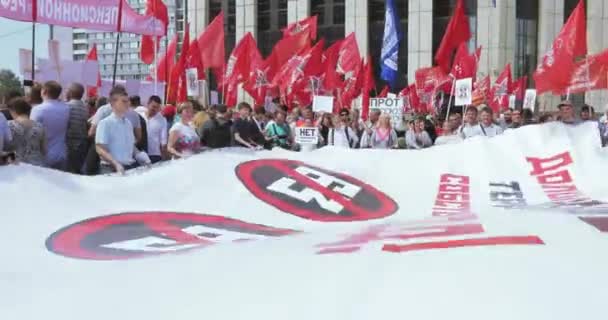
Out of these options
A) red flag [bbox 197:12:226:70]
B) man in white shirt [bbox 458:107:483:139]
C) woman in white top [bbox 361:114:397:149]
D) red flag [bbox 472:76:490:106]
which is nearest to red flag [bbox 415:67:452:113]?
red flag [bbox 472:76:490:106]

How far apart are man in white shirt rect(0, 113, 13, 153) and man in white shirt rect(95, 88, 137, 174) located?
2.62 feet

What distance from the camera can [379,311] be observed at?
7.17 ft

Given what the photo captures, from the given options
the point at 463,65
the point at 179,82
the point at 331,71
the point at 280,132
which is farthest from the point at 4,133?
the point at 331,71

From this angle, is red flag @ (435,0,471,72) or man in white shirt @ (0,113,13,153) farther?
red flag @ (435,0,471,72)

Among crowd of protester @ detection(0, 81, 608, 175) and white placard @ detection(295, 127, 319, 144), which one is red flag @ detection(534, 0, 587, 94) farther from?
white placard @ detection(295, 127, 319, 144)

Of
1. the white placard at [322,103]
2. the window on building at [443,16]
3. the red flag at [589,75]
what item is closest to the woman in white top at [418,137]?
the red flag at [589,75]

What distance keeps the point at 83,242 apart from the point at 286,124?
10.1 metres

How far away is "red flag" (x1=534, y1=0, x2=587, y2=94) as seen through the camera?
15992 millimetres

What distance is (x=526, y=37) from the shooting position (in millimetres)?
44844

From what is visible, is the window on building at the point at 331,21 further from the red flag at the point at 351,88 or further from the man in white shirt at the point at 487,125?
the man in white shirt at the point at 487,125

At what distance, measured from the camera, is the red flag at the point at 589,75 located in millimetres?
16328

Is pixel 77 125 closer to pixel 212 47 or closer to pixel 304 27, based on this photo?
pixel 212 47

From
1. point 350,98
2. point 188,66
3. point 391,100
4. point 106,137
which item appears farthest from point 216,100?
point 106,137

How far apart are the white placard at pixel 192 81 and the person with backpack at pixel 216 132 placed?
7422 millimetres
